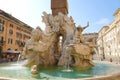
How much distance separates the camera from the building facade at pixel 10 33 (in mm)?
35128

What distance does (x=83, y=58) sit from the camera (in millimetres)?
13953

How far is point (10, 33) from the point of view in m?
39.1

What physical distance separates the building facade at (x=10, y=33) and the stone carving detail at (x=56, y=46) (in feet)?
64.5

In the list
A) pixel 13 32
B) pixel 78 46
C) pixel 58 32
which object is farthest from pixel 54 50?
pixel 13 32

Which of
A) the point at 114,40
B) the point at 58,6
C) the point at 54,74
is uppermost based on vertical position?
the point at 58,6

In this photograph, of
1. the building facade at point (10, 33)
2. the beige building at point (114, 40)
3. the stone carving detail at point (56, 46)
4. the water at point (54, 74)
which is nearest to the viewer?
the water at point (54, 74)

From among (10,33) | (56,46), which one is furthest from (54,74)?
(10,33)

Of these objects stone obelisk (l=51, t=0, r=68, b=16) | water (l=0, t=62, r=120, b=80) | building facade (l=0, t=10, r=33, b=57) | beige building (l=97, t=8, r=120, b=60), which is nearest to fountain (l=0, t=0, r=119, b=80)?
water (l=0, t=62, r=120, b=80)

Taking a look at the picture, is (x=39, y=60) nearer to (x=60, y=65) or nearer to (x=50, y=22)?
(x=60, y=65)

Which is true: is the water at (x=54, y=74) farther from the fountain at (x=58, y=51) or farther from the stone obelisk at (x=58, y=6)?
the stone obelisk at (x=58, y=6)

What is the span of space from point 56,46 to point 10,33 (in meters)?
24.9

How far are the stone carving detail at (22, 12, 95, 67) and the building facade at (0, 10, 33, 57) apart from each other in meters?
19.7

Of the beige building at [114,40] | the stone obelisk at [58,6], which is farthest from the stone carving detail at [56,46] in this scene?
the beige building at [114,40]

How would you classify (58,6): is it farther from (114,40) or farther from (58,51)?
(114,40)
